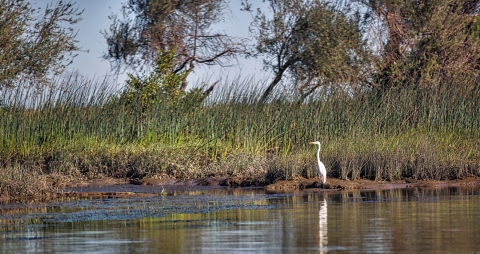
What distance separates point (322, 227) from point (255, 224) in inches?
35.3

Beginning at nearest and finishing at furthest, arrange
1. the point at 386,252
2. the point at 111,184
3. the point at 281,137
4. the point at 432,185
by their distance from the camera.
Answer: the point at 386,252
the point at 432,185
the point at 111,184
the point at 281,137

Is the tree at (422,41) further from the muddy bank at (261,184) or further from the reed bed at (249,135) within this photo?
the muddy bank at (261,184)

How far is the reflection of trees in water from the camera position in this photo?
26.6ft

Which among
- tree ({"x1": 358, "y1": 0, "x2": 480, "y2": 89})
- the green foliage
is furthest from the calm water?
tree ({"x1": 358, "y1": 0, "x2": 480, "y2": 89})

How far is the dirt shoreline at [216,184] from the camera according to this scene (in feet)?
47.7

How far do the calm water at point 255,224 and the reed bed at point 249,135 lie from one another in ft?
6.96

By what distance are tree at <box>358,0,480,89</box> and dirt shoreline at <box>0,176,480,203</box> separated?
955 cm

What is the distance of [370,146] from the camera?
16.8 m

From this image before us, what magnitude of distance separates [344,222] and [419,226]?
932mm

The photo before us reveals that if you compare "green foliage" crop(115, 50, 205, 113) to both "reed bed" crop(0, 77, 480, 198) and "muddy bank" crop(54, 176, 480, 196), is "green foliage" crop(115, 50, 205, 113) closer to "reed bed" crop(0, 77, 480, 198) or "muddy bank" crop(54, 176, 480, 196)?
"reed bed" crop(0, 77, 480, 198)

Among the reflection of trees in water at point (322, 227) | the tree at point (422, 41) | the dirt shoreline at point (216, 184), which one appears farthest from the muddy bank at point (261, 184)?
the tree at point (422, 41)

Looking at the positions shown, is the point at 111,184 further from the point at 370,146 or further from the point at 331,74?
the point at 331,74

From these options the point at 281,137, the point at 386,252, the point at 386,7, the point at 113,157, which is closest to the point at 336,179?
the point at 281,137

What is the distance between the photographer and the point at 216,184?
54.1ft
